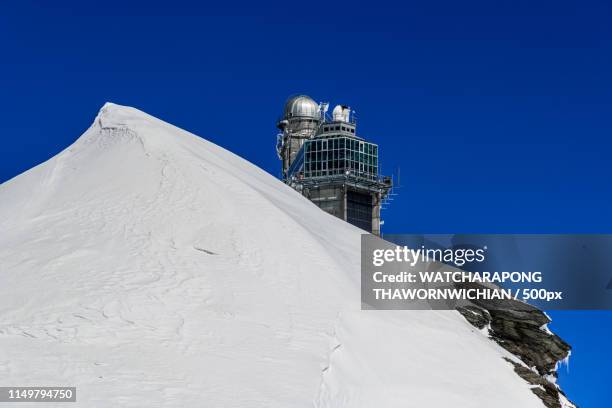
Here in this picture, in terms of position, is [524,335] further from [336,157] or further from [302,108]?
[302,108]

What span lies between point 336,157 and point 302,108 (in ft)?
47.6

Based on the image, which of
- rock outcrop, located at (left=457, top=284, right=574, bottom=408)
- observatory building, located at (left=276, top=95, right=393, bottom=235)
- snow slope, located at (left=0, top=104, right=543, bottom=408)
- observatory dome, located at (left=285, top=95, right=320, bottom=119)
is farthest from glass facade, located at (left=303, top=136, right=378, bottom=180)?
rock outcrop, located at (left=457, top=284, right=574, bottom=408)

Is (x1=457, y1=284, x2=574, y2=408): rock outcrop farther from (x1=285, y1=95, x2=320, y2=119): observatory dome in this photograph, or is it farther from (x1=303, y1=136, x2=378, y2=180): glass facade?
(x1=285, y1=95, x2=320, y2=119): observatory dome

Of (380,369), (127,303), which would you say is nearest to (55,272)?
(127,303)

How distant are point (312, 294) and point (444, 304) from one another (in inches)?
281

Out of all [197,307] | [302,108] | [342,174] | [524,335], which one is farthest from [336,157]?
[197,307]

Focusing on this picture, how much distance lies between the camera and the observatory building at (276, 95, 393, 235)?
321 ft

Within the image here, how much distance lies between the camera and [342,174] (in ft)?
321

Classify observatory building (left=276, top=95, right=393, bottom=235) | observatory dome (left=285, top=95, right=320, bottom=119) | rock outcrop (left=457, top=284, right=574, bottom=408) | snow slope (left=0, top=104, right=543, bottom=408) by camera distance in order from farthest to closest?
observatory dome (left=285, top=95, right=320, bottom=119)
observatory building (left=276, top=95, right=393, bottom=235)
rock outcrop (left=457, top=284, right=574, bottom=408)
snow slope (left=0, top=104, right=543, bottom=408)

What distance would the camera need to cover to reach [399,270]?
34.2 meters

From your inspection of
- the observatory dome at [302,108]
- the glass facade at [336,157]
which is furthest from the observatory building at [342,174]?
the observatory dome at [302,108]

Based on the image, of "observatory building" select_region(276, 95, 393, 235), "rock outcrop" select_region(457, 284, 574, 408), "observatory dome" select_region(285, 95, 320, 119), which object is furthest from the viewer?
"observatory dome" select_region(285, 95, 320, 119)

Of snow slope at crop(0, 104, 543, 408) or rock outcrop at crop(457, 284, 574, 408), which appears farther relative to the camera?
rock outcrop at crop(457, 284, 574, 408)

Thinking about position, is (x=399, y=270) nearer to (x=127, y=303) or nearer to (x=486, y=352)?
(x=486, y=352)
